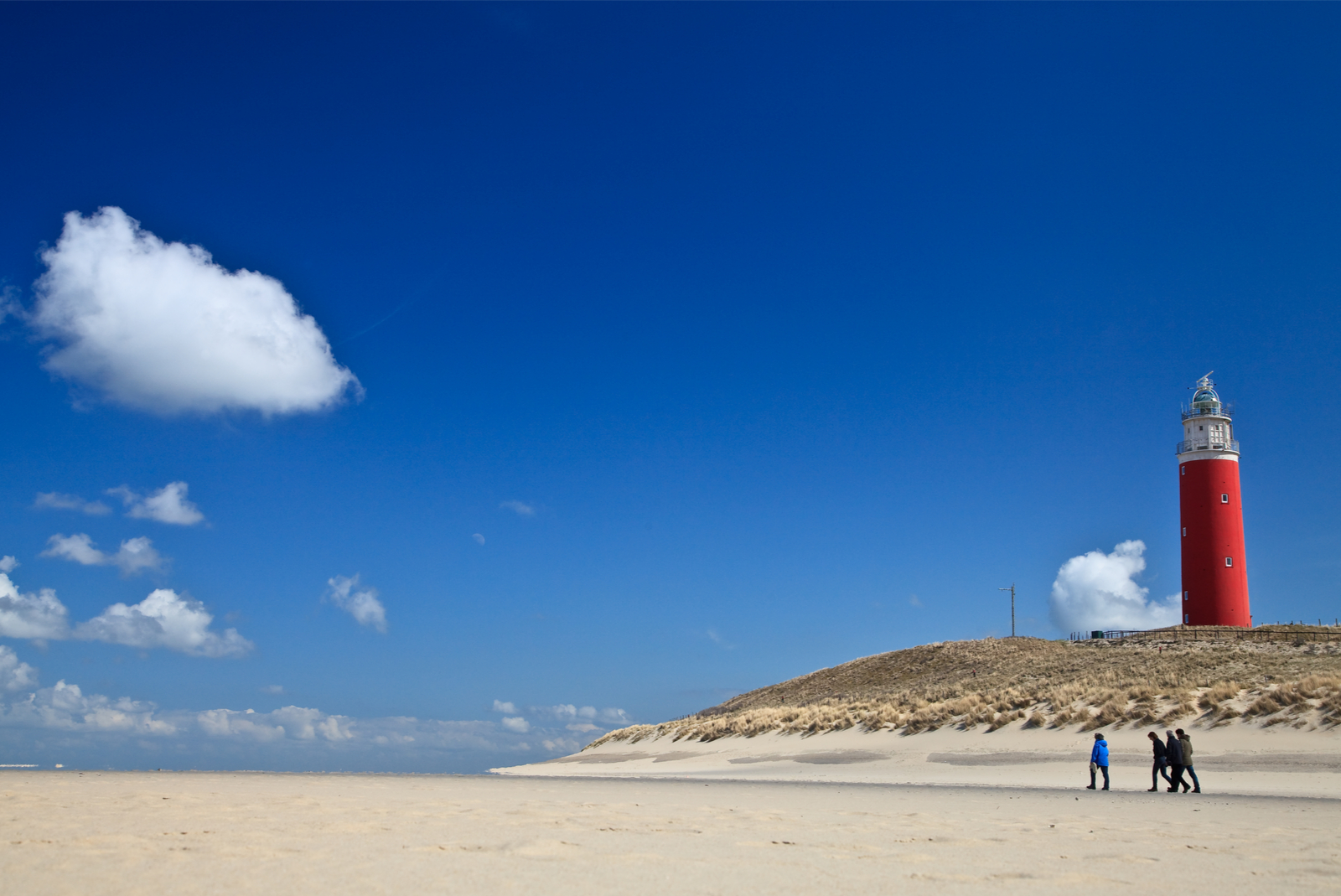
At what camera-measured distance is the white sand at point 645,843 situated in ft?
26.4

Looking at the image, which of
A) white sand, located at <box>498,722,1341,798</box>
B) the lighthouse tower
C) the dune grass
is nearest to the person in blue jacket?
white sand, located at <box>498,722,1341,798</box>

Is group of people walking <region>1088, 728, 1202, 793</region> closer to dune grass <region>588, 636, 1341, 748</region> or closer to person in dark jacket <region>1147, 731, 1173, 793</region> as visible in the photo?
person in dark jacket <region>1147, 731, 1173, 793</region>

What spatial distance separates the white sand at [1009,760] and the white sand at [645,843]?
16.4 ft

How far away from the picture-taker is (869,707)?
3869cm

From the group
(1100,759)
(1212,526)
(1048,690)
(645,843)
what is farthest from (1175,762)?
(1212,526)

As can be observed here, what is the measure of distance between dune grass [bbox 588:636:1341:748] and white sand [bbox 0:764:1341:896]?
38.0 feet

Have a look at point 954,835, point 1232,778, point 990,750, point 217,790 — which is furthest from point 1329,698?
point 217,790

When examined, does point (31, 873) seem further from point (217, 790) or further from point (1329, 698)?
point (1329, 698)

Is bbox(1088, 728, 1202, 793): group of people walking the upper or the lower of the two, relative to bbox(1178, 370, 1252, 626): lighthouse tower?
lower

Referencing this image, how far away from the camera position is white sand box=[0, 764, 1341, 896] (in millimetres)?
8047

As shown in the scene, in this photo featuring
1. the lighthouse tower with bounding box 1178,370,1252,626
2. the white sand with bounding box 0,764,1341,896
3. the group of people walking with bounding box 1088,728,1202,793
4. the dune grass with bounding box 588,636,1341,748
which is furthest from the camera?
the lighthouse tower with bounding box 1178,370,1252,626

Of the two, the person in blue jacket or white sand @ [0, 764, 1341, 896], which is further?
the person in blue jacket

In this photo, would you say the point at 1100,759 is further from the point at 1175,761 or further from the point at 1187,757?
the point at 1187,757

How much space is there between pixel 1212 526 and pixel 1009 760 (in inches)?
1312
